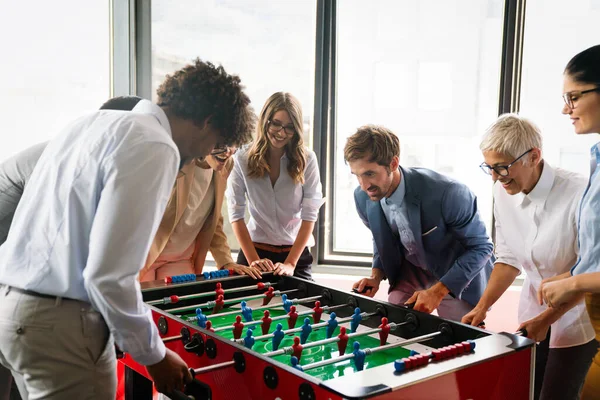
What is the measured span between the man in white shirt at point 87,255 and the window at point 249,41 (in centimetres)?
308

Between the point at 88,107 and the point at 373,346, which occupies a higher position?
the point at 88,107

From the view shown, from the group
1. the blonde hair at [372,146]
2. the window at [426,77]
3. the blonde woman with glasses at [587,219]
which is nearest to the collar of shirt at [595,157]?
the blonde woman with glasses at [587,219]

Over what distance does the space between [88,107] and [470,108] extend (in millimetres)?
2836

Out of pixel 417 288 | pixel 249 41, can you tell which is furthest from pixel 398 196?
pixel 249 41

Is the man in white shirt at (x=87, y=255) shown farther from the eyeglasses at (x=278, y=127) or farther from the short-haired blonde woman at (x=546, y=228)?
the eyeglasses at (x=278, y=127)

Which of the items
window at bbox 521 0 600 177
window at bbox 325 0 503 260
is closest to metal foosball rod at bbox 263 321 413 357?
window at bbox 325 0 503 260

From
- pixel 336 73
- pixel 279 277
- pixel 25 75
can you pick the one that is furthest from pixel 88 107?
pixel 279 277

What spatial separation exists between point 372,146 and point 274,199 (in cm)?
102

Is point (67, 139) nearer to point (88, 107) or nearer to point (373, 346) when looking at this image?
point (373, 346)

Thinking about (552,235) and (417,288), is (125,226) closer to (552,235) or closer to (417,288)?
(552,235)

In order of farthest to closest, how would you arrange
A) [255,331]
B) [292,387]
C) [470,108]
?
1. [470,108]
2. [255,331]
3. [292,387]

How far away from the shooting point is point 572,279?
1664 millimetres

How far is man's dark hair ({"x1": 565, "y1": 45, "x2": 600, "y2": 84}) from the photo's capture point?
181 centimetres

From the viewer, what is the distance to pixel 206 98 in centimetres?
159
